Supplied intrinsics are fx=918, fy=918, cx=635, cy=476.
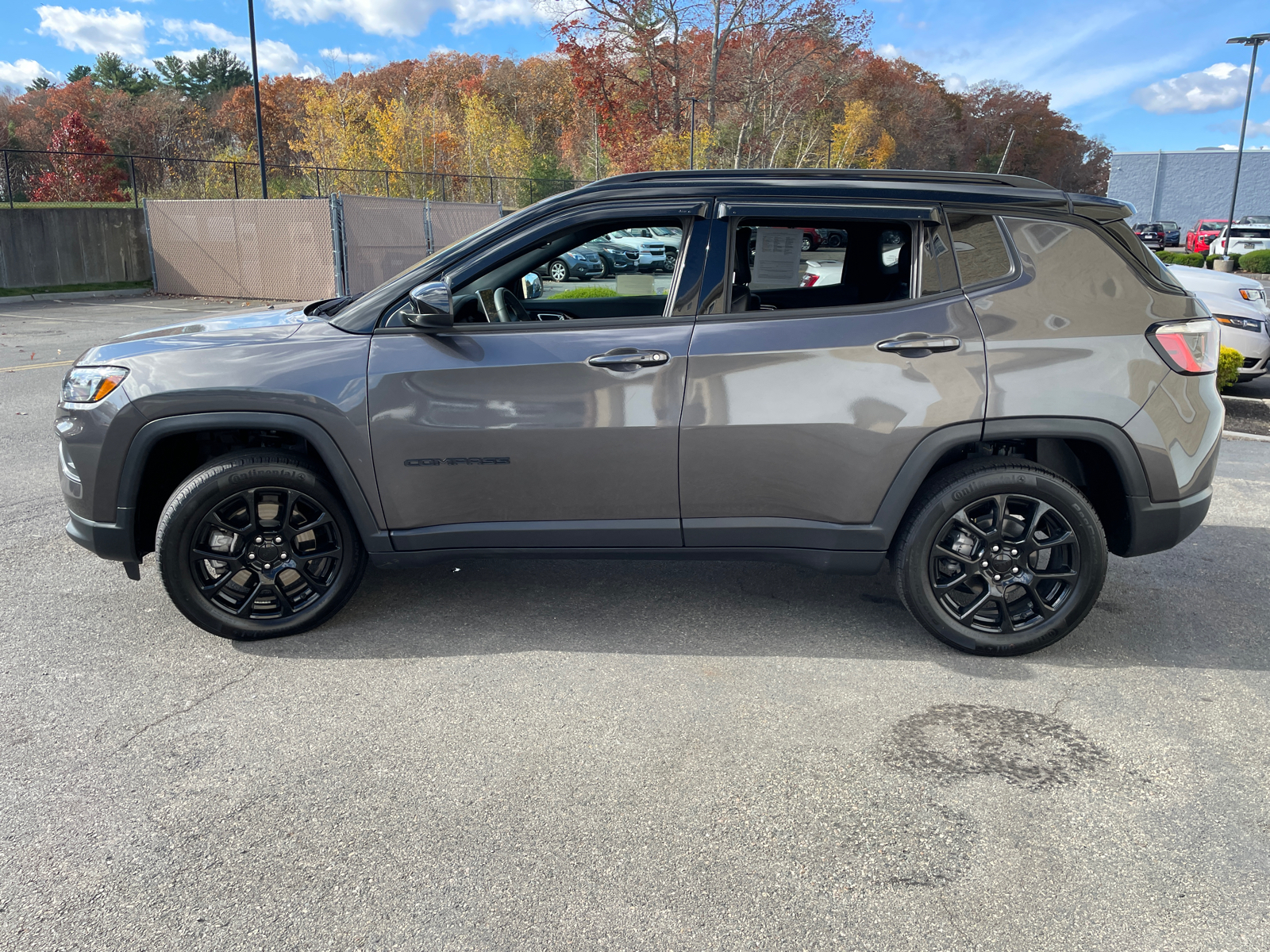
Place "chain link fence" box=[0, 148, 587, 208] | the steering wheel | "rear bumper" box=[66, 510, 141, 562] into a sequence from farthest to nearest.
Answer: "chain link fence" box=[0, 148, 587, 208] → the steering wheel → "rear bumper" box=[66, 510, 141, 562]

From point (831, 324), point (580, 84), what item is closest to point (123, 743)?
point (831, 324)

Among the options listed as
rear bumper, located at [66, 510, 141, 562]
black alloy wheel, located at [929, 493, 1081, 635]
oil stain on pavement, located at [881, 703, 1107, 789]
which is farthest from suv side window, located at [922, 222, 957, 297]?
rear bumper, located at [66, 510, 141, 562]

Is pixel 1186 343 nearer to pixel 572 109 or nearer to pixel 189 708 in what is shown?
pixel 189 708

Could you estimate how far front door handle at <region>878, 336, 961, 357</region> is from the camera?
346 centimetres

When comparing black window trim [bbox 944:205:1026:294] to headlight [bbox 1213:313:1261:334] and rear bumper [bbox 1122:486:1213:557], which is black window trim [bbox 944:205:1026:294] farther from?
headlight [bbox 1213:313:1261:334]

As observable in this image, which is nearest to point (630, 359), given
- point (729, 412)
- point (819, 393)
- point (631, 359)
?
point (631, 359)

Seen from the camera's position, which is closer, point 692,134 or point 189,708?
point 189,708

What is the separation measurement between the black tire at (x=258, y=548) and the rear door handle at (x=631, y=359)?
3.99 feet

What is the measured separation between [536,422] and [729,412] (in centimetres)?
74

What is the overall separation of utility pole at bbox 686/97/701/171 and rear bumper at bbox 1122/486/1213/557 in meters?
32.5

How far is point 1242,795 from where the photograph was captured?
2805 mm

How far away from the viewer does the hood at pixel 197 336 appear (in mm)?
3639

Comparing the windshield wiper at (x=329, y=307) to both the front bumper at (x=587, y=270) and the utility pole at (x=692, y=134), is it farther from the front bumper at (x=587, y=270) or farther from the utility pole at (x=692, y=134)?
the utility pole at (x=692, y=134)

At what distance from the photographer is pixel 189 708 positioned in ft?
10.8
